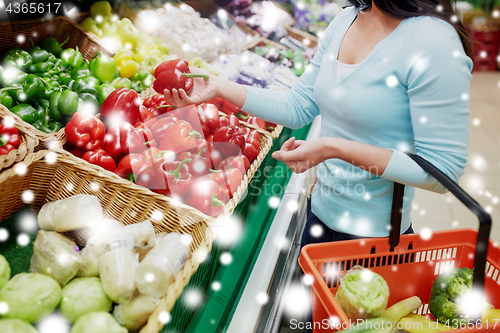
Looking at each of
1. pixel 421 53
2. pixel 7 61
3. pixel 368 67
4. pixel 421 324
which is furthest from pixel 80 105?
pixel 421 324

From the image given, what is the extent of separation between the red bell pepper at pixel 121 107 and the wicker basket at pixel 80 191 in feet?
1.21

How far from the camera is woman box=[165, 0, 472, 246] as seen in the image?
0.92 meters

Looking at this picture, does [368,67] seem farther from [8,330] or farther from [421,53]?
[8,330]

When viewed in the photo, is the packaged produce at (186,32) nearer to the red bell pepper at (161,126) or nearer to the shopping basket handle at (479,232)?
the red bell pepper at (161,126)

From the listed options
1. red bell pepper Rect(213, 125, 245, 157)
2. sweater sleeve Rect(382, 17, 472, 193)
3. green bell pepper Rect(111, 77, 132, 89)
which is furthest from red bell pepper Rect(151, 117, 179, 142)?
sweater sleeve Rect(382, 17, 472, 193)

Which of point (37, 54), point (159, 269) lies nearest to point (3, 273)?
point (159, 269)

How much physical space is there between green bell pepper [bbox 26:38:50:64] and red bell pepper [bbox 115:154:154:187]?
101cm

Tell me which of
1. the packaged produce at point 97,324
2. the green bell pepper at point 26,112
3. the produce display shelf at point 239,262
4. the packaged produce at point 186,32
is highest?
the packaged produce at point 97,324

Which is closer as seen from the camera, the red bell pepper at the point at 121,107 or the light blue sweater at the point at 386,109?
the light blue sweater at the point at 386,109

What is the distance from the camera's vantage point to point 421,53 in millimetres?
928

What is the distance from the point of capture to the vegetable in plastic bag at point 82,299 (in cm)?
88

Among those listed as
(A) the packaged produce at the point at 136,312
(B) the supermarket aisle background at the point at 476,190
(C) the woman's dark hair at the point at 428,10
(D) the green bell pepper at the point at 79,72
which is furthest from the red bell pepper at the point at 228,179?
(B) the supermarket aisle background at the point at 476,190

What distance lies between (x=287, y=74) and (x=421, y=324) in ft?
7.72

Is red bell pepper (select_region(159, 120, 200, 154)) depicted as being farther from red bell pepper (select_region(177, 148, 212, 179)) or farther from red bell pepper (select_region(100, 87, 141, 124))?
red bell pepper (select_region(100, 87, 141, 124))
